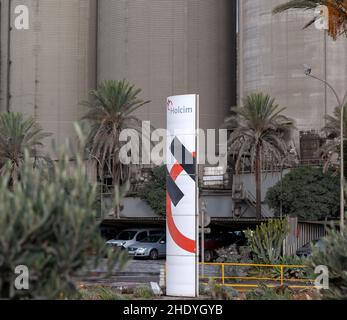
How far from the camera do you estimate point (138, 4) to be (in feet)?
243

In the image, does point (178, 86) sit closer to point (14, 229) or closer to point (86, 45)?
point (86, 45)

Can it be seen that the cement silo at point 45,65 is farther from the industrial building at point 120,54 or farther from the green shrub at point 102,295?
the green shrub at point 102,295

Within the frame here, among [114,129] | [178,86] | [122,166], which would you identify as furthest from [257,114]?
[178,86]

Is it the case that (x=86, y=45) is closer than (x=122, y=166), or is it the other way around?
(x=122, y=166)

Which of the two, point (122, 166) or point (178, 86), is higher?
point (178, 86)

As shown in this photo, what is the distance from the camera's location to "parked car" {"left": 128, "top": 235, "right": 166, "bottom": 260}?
42781mm

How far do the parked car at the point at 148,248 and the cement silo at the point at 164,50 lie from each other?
29.8m

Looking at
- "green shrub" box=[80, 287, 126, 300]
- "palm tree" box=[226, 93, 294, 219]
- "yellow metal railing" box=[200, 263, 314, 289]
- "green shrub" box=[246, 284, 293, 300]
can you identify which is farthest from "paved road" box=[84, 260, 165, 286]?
"palm tree" box=[226, 93, 294, 219]

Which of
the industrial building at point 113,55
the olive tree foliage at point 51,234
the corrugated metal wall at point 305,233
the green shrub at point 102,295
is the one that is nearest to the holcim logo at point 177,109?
the green shrub at point 102,295
